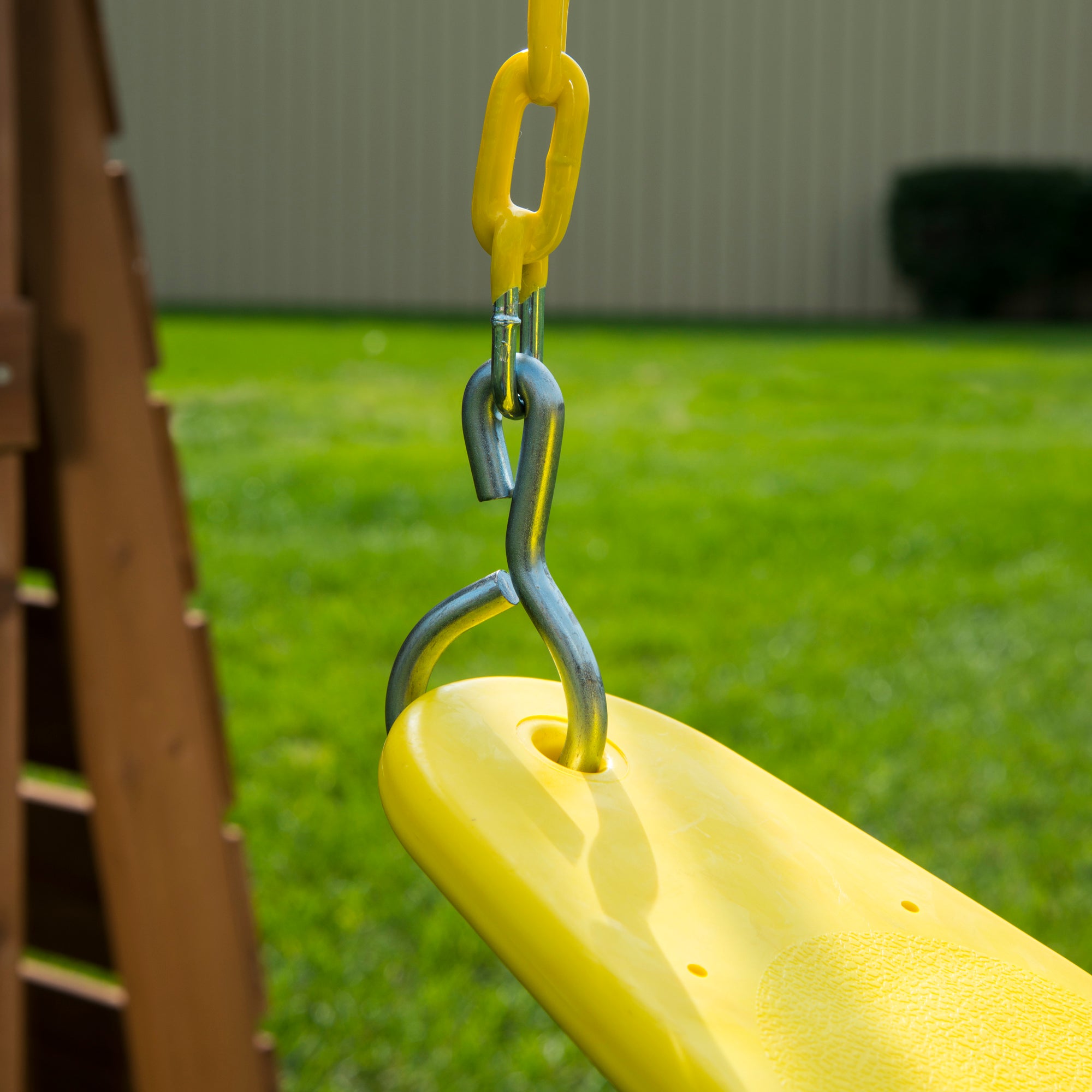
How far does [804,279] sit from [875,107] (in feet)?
5.22

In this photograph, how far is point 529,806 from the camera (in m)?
0.50

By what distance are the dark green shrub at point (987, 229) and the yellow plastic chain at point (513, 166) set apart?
10.5 m

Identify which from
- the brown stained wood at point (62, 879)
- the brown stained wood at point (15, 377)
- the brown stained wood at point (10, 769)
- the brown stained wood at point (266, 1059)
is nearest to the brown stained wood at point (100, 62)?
the brown stained wood at point (15, 377)

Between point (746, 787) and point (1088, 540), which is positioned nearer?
point (746, 787)

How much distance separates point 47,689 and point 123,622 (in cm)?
21

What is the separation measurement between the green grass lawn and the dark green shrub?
4.88 meters

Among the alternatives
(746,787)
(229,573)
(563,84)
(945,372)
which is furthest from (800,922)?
(945,372)

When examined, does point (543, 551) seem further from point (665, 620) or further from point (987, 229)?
point (987, 229)

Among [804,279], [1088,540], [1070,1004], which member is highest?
[1070,1004]

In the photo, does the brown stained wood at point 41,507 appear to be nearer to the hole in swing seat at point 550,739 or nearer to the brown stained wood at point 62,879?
the brown stained wood at point 62,879

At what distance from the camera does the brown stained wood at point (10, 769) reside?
100 centimetres

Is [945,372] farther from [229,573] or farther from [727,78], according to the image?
[727,78]

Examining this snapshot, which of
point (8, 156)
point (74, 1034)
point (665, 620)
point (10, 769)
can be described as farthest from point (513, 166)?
point (665, 620)

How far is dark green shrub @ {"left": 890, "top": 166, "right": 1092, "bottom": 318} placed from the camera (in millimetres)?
9930
